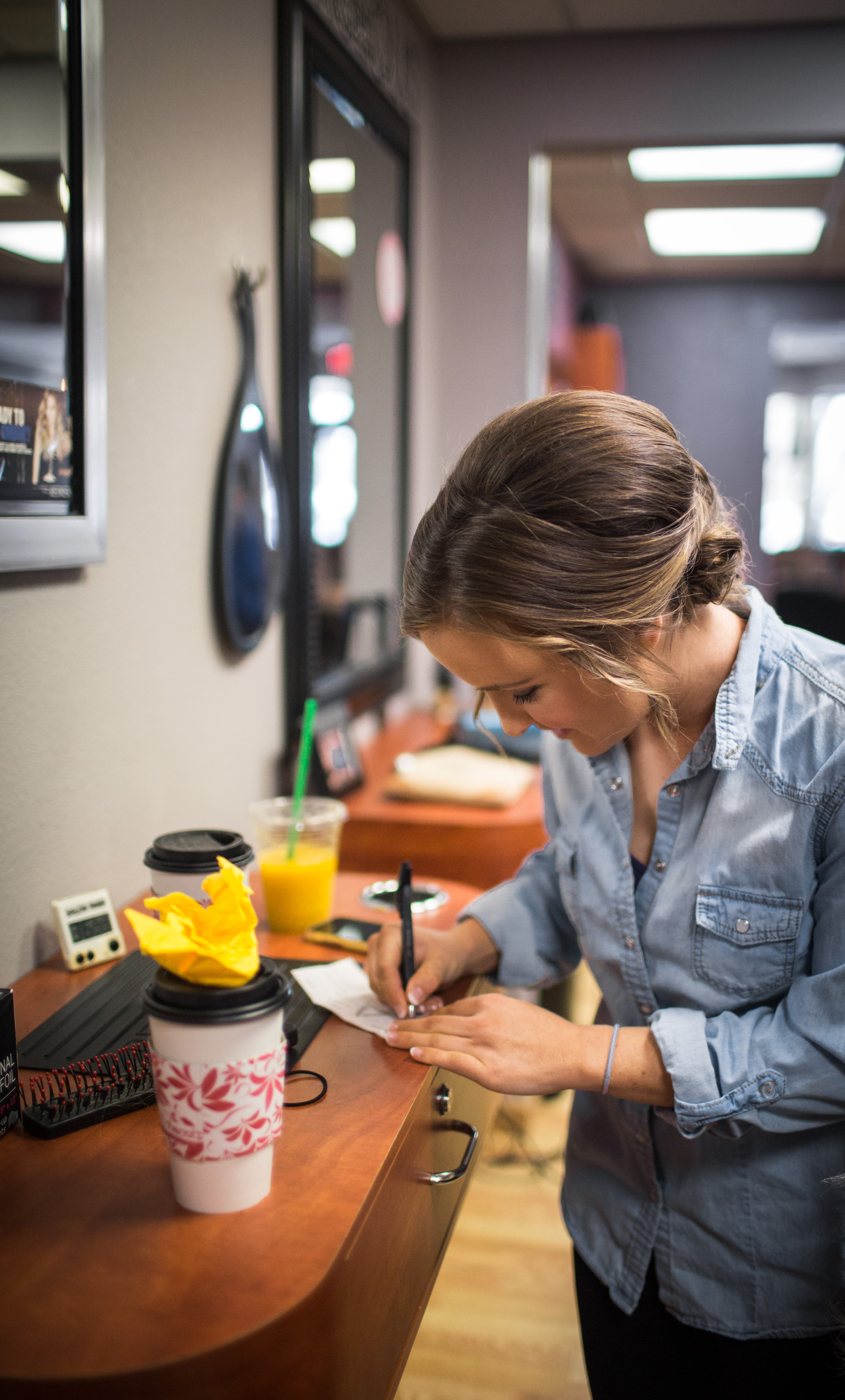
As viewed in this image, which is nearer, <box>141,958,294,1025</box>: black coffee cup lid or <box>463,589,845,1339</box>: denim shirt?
<box>141,958,294,1025</box>: black coffee cup lid

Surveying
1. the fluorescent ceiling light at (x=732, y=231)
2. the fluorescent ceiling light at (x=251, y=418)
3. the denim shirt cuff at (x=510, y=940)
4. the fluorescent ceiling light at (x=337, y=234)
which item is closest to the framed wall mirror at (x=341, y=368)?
the fluorescent ceiling light at (x=337, y=234)

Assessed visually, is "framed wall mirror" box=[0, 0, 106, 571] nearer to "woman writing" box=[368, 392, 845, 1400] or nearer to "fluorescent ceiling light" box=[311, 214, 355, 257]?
"woman writing" box=[368, 392, 845, 1400]

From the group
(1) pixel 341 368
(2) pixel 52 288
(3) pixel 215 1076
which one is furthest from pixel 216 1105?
(1) pixel 341 368

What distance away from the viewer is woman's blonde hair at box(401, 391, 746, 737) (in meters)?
1.01

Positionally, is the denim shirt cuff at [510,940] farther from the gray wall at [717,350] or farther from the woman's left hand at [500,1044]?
the gray wall at [717,350]

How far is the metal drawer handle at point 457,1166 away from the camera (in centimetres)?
107

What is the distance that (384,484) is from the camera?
115 inches

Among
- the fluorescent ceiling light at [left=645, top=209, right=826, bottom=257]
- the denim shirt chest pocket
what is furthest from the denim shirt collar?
the fluorescent ceiling light at [left=645, top=209, right=826, bottom=257]

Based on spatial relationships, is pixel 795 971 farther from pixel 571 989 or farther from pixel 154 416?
pixel 571 989

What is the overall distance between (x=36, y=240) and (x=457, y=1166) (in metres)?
1.13

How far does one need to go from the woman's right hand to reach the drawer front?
3.8 inches

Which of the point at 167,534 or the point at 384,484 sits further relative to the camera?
the point at 384,484

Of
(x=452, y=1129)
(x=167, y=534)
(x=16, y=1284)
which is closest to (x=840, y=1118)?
Result: (x=452, y=1129)

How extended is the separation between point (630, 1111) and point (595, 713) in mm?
463
